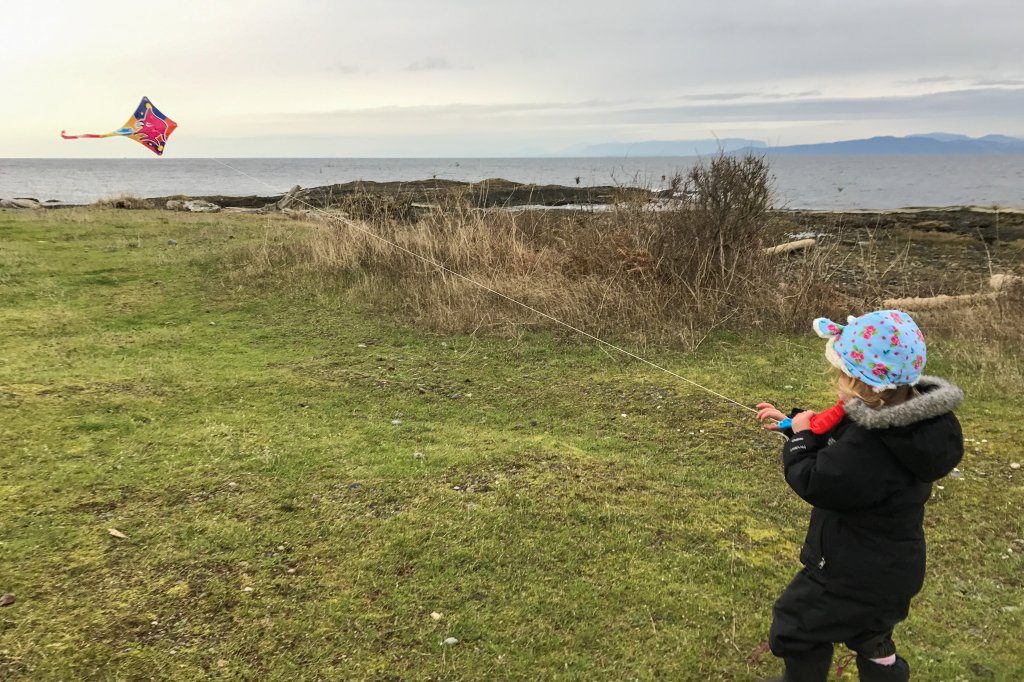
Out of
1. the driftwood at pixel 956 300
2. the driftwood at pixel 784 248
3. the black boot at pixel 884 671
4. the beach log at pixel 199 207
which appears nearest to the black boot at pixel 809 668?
the black boot at pixel 884 671

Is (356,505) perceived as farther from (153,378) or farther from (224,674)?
(153,378)

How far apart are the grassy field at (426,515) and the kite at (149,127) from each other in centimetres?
275

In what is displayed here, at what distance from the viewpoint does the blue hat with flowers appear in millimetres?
2326

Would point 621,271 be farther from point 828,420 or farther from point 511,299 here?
point 828,420

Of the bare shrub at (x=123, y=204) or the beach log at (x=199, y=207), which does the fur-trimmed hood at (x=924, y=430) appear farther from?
the beach log at (x=199, y=207)

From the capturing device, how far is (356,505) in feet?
13.9

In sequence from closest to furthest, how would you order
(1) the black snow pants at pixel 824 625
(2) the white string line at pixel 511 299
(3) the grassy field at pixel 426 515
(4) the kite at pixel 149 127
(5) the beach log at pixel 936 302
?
(1) the black snow pants at pixel 824 625, (3) the grassy field at pixel 426 515, (2) the white string line at pixel 511 299, (4) the kite at pixel 149 127, (5) the beach log at pixel 936 302

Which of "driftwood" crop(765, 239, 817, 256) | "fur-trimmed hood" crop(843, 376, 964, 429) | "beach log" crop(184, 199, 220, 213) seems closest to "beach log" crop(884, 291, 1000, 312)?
"driftwood" crop(765, 239, 817, 256)

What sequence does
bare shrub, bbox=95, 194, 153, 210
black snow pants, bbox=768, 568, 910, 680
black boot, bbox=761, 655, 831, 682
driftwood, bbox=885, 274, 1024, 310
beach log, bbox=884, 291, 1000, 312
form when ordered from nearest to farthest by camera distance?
black snow pants, bbox=768, 568, 910, 680 < black boot, bbox=761, 655, 831, 682 < driftwood, bbox=885, 274, 1024, 310 < beach log, bbox=884, 291, 1000, 312 < bare shrub, bbox=95, 194, 153, 210

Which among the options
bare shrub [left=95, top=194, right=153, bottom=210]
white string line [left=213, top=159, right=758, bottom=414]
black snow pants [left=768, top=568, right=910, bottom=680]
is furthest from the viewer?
bare shrub [left=95, top=194, right=153, bottom=210]

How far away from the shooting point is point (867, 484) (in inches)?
91.0

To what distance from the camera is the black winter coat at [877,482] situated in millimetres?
2250

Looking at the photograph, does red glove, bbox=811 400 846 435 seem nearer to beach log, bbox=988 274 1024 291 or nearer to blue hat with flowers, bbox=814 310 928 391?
blue hat with flowers, bbox=814 310 928 391

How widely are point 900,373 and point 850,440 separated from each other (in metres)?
0.30
